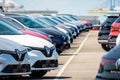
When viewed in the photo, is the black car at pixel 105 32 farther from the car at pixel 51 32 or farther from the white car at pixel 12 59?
the white car at pixel 12 59

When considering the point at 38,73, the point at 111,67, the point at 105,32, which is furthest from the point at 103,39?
the point at 111,67

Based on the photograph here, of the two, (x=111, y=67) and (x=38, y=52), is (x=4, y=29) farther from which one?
(x=111, y=67)

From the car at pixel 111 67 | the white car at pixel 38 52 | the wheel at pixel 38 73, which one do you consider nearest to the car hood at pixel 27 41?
the white car at pixel 38 52

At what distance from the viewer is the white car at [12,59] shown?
575 inches

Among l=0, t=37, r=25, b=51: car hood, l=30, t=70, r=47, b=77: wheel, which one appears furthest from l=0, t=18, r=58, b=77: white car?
l=0, t=37, r=25, b=51: car hood

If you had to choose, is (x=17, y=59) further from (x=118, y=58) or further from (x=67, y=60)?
(x=67, y=60)

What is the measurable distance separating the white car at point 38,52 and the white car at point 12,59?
5.20 feet

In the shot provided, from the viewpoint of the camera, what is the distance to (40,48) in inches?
677

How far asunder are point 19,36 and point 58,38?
7.50 m

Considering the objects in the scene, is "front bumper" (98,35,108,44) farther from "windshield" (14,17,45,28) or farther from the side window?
the side window

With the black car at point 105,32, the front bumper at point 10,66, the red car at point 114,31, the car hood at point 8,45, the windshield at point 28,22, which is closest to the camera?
the front bumper at point 10,66

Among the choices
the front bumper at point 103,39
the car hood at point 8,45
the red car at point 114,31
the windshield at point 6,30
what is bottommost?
the front bumper at point 103,39

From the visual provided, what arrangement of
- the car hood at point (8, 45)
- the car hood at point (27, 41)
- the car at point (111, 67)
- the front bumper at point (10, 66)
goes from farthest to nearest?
the car hood at point (27, 41) < the car hood at point (8, 45) < the front bumper at point (10, 66) < the car at point (111, 67)

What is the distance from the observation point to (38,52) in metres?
17.1
